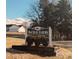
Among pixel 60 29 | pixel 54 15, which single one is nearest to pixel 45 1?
pixel 54 15

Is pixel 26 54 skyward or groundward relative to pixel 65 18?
groundward

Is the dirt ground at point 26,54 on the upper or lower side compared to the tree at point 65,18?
lower

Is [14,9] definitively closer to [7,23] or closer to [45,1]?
[7,23]

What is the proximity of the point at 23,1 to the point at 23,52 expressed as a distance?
23.4 inches

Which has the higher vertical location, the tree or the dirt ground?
the tree

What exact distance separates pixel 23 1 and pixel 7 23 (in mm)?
318

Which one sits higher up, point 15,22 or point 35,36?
point 15,22

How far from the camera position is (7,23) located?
2666 millimetres

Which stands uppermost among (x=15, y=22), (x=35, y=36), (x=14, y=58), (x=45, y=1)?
(x=45, y=1)

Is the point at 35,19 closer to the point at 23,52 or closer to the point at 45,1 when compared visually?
the point at 45,1

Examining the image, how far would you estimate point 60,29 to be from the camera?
8.79ft
